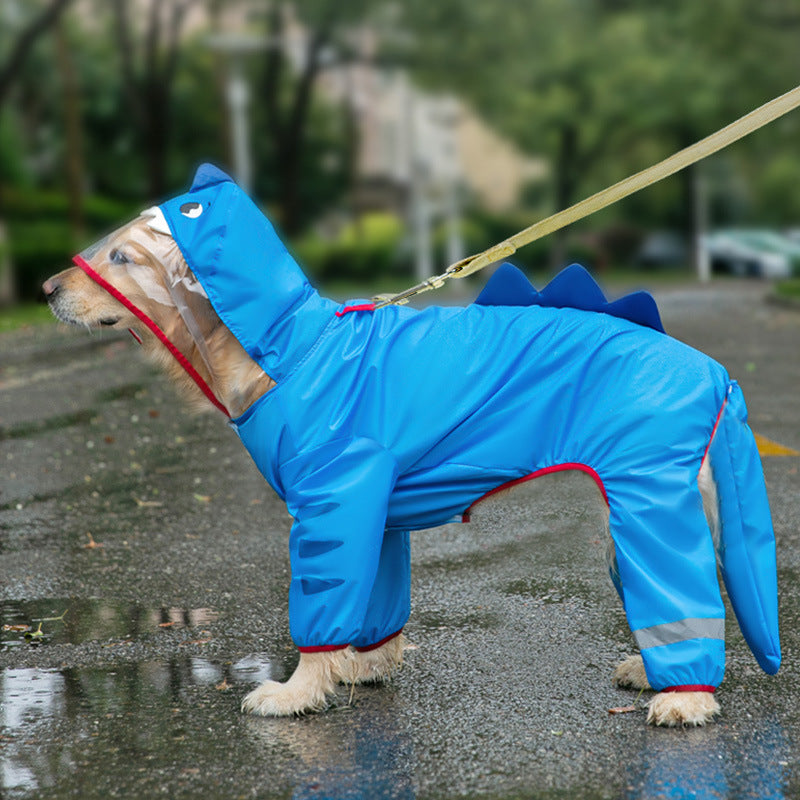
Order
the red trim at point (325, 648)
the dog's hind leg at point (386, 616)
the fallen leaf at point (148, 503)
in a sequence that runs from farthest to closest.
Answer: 1. the fallen leaf at point (148, 503)
2. the dog's hind leg at point (386, 616)
3. the red trim at point (325, 648)

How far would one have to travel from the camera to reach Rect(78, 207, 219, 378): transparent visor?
3.74 meters

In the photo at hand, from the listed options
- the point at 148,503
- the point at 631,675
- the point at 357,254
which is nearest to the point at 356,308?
the point at 631,675

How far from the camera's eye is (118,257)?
377 centimetres

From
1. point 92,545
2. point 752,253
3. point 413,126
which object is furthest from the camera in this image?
point 752,253

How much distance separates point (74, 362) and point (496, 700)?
11.3 m

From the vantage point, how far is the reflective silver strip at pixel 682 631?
3.48m

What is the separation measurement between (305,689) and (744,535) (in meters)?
1.39

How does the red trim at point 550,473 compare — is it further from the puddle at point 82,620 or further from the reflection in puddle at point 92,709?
the puddle at point 82,620

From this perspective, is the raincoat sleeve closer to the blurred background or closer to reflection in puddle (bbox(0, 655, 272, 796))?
reflection in puddle (bbox(0, 655, 272, 796))

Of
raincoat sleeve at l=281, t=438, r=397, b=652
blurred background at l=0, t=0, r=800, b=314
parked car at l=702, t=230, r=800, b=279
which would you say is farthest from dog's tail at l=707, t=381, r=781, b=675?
parked car at l=702, t=230, r=800, b=279

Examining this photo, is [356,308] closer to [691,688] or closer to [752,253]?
[691,688]

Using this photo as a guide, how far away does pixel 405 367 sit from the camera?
12.1ft

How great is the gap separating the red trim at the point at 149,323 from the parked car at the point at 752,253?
33.1 metres

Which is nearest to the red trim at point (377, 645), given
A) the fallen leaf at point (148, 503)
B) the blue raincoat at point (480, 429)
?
the blue raincoat at point (480, 429)
